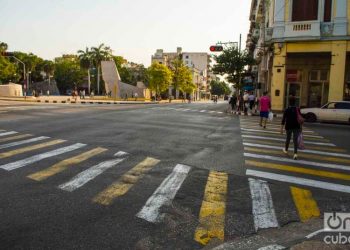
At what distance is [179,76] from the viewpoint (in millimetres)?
96750

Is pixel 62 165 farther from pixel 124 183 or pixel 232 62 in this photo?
pixel 232 62

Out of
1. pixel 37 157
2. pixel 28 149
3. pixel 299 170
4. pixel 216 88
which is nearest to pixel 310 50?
pixel 299 170

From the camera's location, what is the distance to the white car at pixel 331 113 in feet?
74.4

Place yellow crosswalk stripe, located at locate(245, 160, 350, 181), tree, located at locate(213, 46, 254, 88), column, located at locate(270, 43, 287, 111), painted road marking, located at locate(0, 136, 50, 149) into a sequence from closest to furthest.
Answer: yellow crosswalk stripe, located at locate(245, 160, 350, 181), painted road marking, located at locate(0, 136, 50, 149), column, located at locate(270, 43, 287, 111), tree, located at locate(213, 46, 254, 88)

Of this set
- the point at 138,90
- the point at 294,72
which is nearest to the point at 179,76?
the point at 138,90

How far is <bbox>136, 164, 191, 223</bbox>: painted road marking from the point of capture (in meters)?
5.47

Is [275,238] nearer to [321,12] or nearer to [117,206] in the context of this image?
[117,206]

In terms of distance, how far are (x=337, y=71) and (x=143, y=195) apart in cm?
2426

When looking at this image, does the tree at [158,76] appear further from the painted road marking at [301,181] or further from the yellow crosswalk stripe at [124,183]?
the painted road marking at [301,181]

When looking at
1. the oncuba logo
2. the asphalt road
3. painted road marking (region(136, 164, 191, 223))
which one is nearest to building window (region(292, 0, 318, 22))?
the asphalt road

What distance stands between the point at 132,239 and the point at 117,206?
131 centimetres

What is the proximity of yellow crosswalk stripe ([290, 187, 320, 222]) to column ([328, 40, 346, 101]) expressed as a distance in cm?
2197

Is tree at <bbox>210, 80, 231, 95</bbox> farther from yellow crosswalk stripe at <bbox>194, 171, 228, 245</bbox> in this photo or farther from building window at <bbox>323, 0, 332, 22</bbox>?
yellow crosswalk stripe at <bbox>194, 171, 228, 245</bbox>

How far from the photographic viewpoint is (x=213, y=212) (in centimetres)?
571
